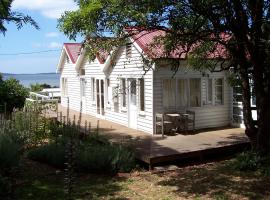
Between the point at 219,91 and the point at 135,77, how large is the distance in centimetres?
398

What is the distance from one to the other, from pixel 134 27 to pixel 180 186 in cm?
420

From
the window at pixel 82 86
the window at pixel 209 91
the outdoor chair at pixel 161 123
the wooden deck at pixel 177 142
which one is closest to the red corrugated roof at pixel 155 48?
the outdoor chair at pixel 161 123

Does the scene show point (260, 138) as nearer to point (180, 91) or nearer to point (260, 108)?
point (260, 108)

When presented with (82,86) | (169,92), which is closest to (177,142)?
(169,92)

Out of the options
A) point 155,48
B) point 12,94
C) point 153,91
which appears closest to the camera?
point 155,48

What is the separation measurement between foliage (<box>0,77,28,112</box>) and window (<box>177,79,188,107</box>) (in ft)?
31.0

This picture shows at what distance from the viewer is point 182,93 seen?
17547mm

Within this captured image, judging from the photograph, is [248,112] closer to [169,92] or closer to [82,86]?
[169,92]

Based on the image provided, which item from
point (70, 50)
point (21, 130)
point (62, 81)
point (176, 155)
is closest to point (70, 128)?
point (21, 130)

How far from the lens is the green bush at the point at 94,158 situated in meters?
11.2

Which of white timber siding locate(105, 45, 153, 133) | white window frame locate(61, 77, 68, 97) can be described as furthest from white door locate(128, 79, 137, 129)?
white window frame locate(61, 77, 68, 97)

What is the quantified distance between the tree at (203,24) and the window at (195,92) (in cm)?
611

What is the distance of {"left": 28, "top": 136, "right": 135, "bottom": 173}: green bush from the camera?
11.2 meters

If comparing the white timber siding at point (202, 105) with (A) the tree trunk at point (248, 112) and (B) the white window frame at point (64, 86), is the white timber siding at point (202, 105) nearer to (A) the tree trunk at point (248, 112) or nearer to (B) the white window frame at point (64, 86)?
(A) the tree trunk at point (248, 112)
